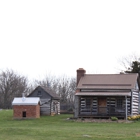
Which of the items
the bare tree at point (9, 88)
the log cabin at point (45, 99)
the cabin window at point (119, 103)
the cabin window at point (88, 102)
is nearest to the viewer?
the cabin window at point (119, 103)

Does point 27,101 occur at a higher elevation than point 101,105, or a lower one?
higher

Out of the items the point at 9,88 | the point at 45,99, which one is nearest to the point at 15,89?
the point at 9,88

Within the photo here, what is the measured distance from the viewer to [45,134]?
23219mm

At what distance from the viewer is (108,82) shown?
44.5m

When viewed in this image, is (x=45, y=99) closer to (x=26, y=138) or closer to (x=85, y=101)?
(x=85, y=101)

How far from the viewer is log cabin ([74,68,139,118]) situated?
42.3 meters

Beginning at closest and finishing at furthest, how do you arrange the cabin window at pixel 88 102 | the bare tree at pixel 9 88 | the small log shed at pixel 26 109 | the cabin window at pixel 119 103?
the cabin window at pixel 119 103 < the cabin window at pixel 88 102 < the small log shed at pixel 26 109 < the bare tree at pixel 9 88

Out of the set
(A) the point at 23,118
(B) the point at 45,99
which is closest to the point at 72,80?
(B) the point at 45,99

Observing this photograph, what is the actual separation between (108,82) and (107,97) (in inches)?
81.5

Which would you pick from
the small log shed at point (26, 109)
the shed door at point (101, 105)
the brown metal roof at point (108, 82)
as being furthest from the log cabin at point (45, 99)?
the shed door at point (101, 105)

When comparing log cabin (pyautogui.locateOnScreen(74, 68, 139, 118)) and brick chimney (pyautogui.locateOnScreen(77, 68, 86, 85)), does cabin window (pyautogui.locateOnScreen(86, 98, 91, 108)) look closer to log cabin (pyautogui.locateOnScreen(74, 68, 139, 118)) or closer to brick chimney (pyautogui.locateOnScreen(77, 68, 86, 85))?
log cabin (pyautogui.locateOnScreen(74, 68, 139, 118))

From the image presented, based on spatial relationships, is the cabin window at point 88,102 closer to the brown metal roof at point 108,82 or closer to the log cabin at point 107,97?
the log cabin at point 107,97

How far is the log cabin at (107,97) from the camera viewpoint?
139 feet

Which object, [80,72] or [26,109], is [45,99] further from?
[80,72]
